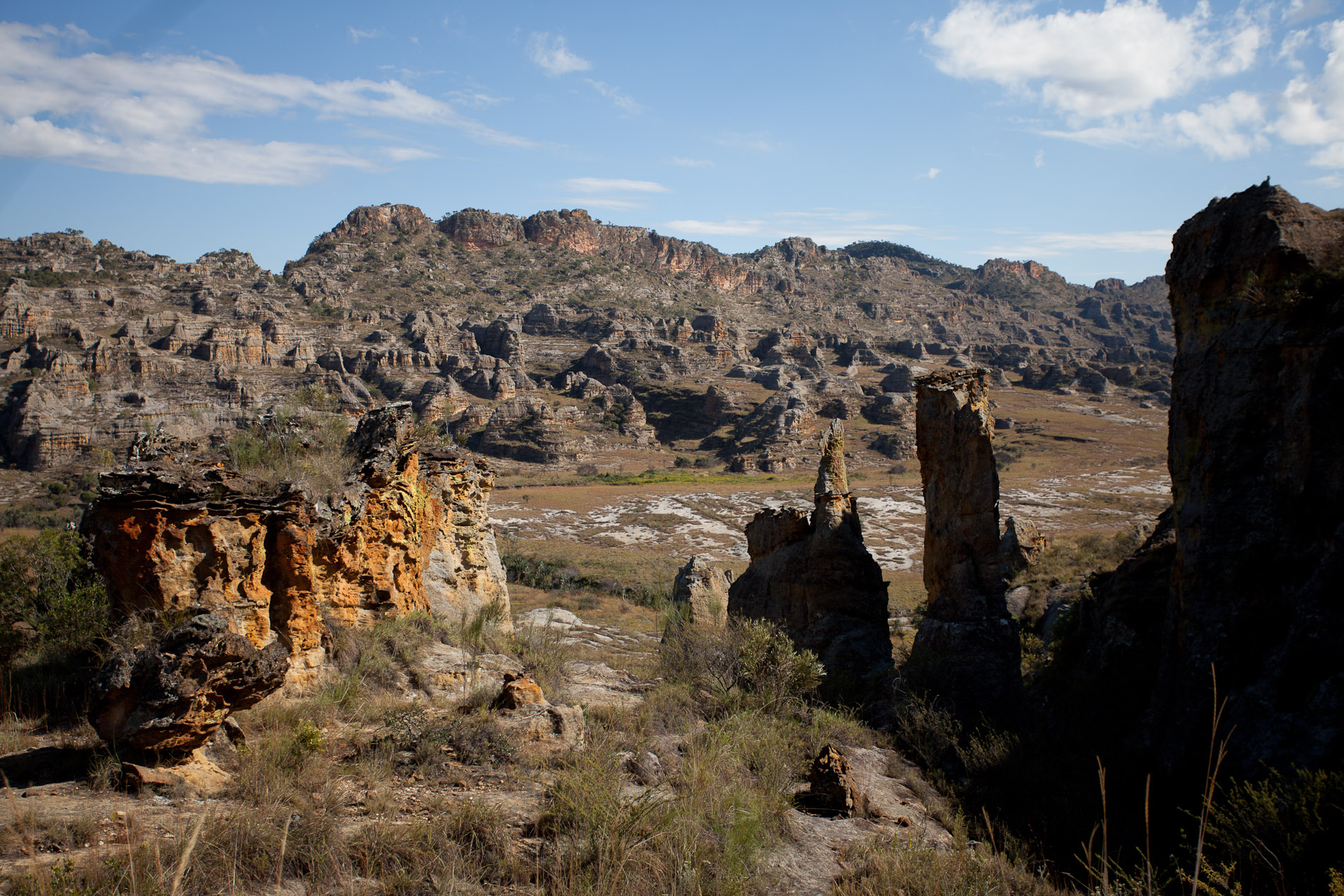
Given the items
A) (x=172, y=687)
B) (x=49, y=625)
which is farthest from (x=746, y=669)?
(x=49, y=625)

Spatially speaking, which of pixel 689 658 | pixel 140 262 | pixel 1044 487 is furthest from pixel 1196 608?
pixel 140 262

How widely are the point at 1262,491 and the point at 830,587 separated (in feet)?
19.2

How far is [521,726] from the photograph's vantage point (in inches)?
209

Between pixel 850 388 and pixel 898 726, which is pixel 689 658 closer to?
pixel 898 726

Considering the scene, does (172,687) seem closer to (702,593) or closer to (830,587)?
(830,587)

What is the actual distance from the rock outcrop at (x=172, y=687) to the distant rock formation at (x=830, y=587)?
24.1 ft

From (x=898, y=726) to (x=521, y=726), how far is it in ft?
14.3

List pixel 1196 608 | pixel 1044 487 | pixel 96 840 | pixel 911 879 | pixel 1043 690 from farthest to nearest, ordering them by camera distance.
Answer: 1. pixel 1044 487
2. pixel 1043 690
3. pixel 1196 608
4. pixel 911 879
5. pixel 96 840

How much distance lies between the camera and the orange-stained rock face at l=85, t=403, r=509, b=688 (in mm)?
4758

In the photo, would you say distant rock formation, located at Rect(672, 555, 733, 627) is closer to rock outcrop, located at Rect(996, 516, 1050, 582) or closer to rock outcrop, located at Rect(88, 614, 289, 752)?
rock outcrop, located at Rect(996, 516, 1050, 582)

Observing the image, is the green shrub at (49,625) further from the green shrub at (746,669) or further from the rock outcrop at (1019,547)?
the rock outcrop at (1019,547)

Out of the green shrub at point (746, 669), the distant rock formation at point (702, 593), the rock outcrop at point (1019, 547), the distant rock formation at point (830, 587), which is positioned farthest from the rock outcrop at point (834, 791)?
the rock outcrop at point (1019, 547)

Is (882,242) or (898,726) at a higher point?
(882,242)

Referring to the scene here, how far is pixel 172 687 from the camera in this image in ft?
12.3
